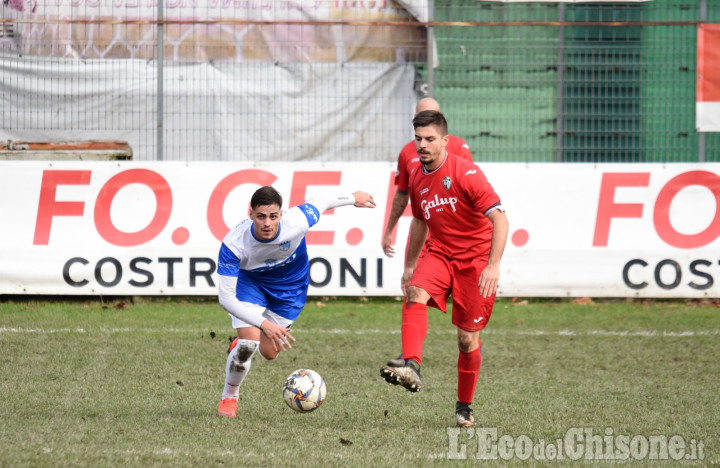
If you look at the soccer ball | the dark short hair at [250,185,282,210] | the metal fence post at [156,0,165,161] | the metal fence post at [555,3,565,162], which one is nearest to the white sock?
the soccer ball

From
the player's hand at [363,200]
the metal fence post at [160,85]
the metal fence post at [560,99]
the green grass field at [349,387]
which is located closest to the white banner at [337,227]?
the green grass field at [349,387]

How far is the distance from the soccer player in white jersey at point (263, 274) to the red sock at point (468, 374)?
1192 mm

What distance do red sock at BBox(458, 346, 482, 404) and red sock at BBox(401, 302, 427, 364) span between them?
50 cm

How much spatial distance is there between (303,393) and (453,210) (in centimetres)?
154

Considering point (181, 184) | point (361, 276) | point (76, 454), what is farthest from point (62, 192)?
point (76, 454)

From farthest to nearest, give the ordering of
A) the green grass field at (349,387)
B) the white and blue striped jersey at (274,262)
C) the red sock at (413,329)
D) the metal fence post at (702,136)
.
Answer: the metal fence post at (702,136) < the white and blue striped jersey at (274,262) < the red sock at (413,329) < the green grass field at (349,387)

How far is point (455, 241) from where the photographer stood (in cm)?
633

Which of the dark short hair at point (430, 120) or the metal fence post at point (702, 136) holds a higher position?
the metal fence post at point (702, 136)

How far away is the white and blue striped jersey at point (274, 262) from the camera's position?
6.43 m

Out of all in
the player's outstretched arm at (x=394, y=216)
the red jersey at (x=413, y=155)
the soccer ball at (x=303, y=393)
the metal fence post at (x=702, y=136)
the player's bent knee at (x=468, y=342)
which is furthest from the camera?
the metal fence post at (x=702, y=136)

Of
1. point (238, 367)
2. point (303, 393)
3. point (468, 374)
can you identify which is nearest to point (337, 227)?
point (238, 367)

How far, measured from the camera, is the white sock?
6523mm

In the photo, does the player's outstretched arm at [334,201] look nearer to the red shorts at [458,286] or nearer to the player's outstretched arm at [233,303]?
the red shorts at [458,286]

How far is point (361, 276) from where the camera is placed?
1174 centimetres
